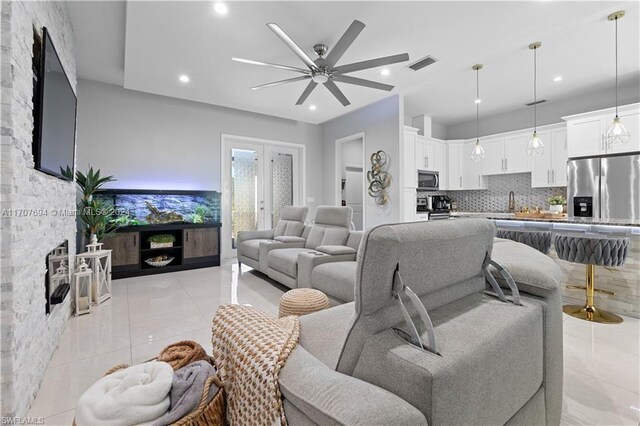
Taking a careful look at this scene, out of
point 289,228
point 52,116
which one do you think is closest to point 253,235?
point 289,228

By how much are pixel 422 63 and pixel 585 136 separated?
3.12 metres

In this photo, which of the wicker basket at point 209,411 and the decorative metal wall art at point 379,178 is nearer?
the wicker basket at point 209,411

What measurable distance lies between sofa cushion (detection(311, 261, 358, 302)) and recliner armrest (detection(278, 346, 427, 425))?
167cm

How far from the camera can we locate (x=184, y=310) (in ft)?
9.63

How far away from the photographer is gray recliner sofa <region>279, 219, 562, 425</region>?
697 millimetres

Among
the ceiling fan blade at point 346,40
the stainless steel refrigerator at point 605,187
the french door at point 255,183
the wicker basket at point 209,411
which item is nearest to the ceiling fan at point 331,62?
the ceiling fan blade at point 346,40

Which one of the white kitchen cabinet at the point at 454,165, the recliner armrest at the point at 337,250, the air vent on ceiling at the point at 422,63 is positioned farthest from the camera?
the white kitchen cabinet at the point at 454,165

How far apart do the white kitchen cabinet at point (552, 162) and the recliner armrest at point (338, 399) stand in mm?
5968

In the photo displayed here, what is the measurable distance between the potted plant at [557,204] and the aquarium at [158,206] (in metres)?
5.94

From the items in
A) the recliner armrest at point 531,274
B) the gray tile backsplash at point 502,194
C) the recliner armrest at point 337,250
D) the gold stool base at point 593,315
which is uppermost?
the gray tile backsplash at point 502,194

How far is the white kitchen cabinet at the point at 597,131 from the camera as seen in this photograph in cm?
410

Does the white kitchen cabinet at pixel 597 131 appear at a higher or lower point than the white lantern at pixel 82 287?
higher

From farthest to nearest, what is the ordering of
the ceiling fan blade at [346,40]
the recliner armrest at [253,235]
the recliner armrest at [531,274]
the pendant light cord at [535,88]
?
the recliner armrest at [253,235], the pendant light cord at [535,88], the ceiling fan blade at [346,40], the recliner armrest at [531,274]

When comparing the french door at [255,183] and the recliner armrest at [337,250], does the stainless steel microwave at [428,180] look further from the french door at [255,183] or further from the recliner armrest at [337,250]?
the recliner armrest at [337,250]
